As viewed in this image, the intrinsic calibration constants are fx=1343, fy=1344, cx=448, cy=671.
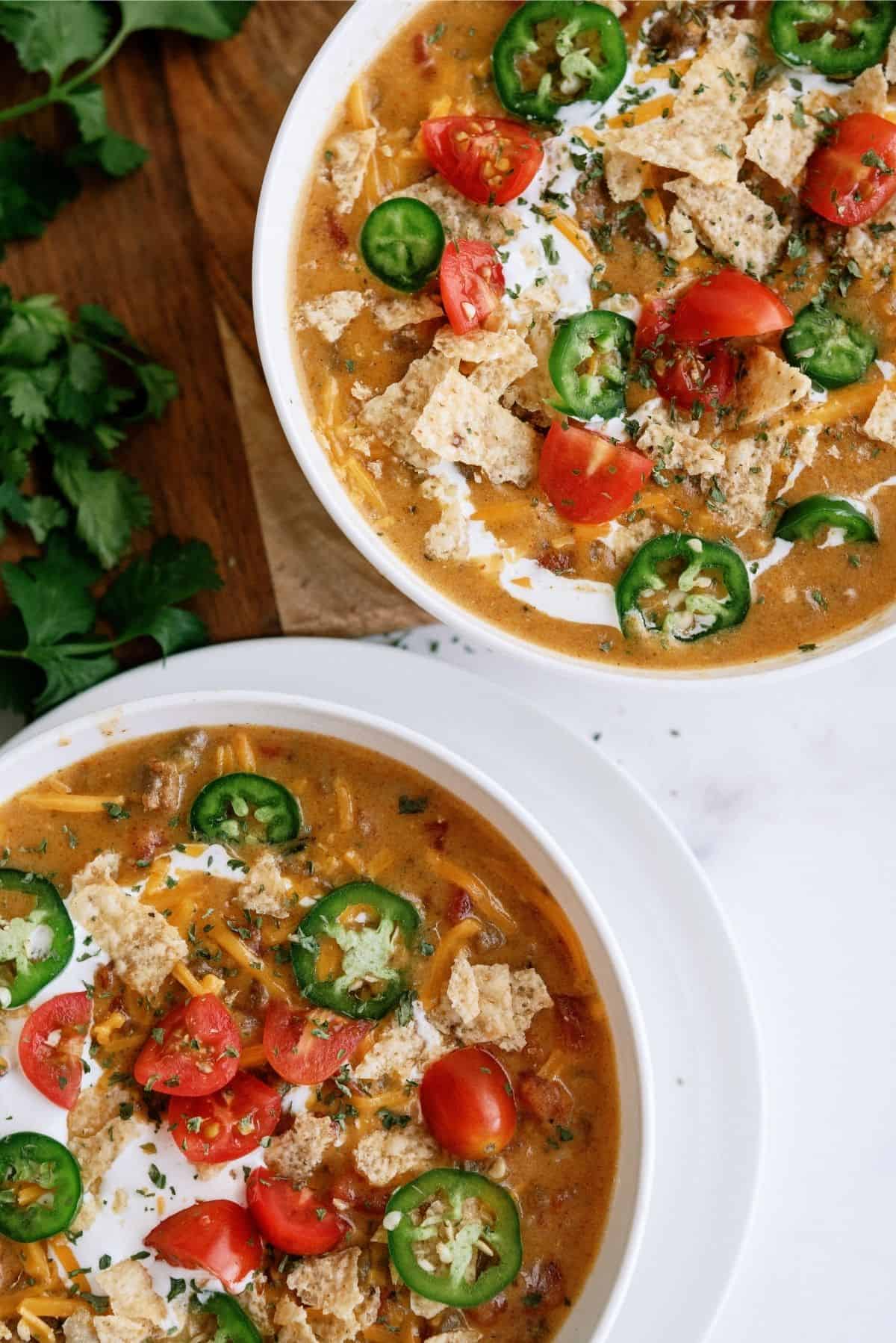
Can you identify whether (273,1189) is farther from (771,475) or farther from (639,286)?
(639,286)

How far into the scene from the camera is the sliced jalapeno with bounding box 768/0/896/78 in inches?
120

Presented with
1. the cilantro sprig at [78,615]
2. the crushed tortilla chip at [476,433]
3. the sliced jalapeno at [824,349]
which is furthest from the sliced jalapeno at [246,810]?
the sliced jalapeno at [824,349]

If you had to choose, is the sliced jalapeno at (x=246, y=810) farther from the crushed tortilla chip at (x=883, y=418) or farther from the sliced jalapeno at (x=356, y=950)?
the crushed tortilla chip at (x=883, y=418)

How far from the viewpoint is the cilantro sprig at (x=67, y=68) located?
10.9 ft

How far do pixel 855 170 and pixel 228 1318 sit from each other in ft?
9.41

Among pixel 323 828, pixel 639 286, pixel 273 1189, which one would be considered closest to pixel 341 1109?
pixel 273 1189

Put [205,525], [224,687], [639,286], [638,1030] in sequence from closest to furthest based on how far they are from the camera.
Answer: [638,1030], [639,286], [224,687], [205,525]

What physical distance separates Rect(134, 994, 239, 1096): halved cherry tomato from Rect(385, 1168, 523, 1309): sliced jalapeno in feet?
1.56

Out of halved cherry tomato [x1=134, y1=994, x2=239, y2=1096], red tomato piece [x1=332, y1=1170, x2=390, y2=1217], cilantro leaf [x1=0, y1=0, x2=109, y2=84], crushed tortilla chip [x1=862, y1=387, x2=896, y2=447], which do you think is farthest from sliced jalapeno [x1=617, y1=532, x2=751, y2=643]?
cilantro leaf [x1=0, y1=0, x2=109, y2=84]

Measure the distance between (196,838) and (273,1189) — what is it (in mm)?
781

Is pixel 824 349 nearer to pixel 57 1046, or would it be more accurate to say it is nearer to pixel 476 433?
pixel 476 433

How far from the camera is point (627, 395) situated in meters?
3.08

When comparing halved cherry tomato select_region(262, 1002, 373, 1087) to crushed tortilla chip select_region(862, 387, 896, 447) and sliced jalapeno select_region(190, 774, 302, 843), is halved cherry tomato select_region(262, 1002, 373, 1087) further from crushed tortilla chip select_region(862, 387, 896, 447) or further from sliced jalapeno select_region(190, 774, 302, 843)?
crushed tortilla chip select_region(862, 387, 896, 447)

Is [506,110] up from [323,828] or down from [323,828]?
up
